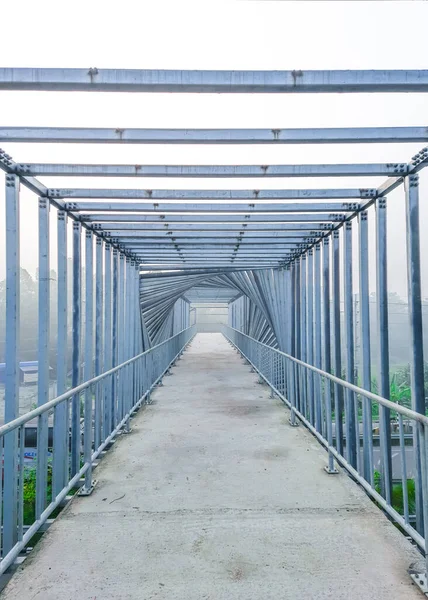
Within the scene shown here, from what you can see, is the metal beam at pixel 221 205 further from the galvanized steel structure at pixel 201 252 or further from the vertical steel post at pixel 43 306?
the vertical steel post at pixel 43 306

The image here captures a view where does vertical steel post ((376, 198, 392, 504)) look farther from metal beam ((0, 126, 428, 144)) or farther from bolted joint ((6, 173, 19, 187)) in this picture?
bolted joint ((6, 173, 19, 187))

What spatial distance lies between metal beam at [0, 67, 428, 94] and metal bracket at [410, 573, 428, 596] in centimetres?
323

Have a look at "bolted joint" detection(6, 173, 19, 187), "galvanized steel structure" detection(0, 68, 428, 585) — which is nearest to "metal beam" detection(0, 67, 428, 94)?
"galvanized steel structure" detection(0, 68, 428, 585)

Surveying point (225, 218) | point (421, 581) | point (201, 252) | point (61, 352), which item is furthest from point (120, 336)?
point (421, 581)

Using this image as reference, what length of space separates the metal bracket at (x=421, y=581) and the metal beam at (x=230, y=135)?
131 inches

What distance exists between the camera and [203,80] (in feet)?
9.60

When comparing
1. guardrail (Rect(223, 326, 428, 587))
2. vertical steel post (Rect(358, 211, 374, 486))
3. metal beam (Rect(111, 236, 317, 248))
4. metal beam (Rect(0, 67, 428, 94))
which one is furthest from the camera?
metal beam (Rect(111, 236, 317, 248))

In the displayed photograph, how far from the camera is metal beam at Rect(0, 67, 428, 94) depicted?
9.50ft

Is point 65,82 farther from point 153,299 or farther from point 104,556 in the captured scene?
point 153,299

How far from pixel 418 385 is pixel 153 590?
3.10 m

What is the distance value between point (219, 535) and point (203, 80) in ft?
10.9

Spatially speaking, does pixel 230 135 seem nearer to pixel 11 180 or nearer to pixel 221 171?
pixel 221 171

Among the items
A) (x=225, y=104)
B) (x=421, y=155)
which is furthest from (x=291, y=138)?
(x=421, y=155)

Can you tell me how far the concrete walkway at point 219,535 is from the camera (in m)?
2.48
